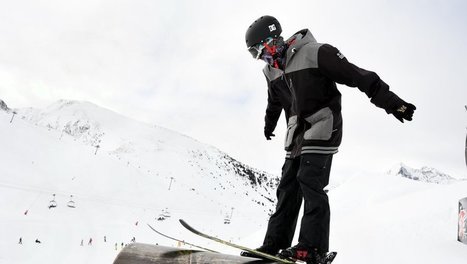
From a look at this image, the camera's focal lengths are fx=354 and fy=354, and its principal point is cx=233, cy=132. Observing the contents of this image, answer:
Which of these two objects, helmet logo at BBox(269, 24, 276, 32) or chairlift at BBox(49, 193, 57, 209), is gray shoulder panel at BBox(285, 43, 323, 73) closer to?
helmet logo at BBox(269, 24, 276, 32)

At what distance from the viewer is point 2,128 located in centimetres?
7112

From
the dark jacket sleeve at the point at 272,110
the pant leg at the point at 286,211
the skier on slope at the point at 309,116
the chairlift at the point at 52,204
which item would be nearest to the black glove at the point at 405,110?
the skier on slope at the point at 309,116

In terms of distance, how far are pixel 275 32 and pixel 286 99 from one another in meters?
0.75

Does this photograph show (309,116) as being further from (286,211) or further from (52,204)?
(52,204)

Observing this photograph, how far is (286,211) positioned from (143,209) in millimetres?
59124

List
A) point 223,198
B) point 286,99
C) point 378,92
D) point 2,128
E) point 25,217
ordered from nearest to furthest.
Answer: point 378,92 < point 286,99 < point 25,217 < point 2,128 < point 223,198

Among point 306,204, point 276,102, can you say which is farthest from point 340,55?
point 306,204

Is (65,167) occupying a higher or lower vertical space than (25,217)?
higher

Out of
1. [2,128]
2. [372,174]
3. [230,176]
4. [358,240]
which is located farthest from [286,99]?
[230,176]

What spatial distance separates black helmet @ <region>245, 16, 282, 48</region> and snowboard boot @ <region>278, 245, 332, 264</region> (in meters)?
1.79

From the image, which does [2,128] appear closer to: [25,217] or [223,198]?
[25,217]

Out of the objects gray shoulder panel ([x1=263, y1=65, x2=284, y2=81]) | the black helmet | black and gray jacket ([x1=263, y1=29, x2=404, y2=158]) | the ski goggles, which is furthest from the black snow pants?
the black helmet

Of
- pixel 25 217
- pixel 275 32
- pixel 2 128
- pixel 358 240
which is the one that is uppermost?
pixel 2 128

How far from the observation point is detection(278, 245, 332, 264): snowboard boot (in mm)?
2533
